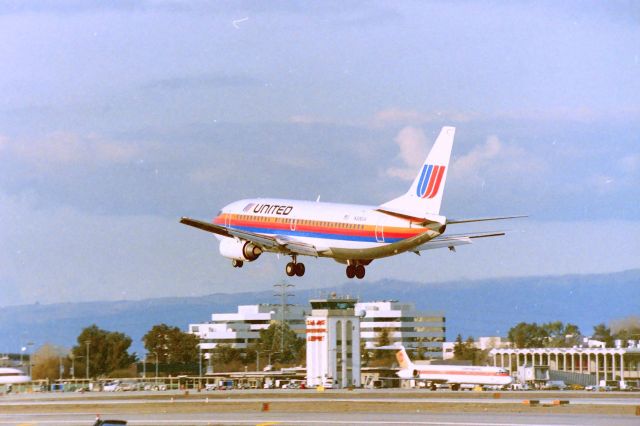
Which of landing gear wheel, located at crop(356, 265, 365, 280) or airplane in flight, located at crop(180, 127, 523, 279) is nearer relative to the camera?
airplane in flight, located at crop(180, 127, 523, 279)

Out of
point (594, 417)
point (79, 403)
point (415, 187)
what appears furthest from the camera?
point (79, 403)

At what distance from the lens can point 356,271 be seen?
127 metres

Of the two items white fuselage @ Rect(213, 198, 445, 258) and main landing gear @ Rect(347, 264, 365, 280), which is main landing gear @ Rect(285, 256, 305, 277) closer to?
white fuselage @ Rect(213, 198, 445, 258)

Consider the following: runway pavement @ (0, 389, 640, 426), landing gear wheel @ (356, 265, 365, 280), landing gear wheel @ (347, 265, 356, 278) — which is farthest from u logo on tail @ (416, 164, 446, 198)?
runway pavement @ (0, 389, 640, 426)

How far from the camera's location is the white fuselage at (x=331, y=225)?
121188mm

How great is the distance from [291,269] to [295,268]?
683 mm

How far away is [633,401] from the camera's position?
179 meters

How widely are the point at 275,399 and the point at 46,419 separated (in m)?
44.8

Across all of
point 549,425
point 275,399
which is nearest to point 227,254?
point 549,425

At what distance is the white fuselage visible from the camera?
121188 millimetres

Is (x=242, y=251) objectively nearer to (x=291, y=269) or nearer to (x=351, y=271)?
(x=291, y=269)

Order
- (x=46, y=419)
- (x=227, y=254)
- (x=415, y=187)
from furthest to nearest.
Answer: (x=46, y=419), (x=227, y=254), (x=415, y=187)

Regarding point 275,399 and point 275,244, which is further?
point 275,399

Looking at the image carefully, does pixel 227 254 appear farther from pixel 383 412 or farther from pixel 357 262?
pixel 383 412
